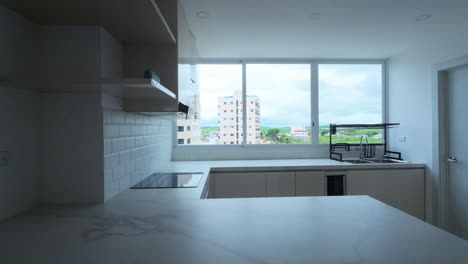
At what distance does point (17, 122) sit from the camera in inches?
42.8

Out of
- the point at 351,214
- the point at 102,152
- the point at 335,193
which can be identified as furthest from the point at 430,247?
the point at 335,193

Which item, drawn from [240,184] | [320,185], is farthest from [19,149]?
[320,185]

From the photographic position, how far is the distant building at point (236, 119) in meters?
3.36

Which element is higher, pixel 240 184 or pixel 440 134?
pixel 440 134

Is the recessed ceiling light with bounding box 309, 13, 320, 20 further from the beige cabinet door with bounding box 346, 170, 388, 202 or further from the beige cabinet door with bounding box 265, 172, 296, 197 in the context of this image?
the beige cabinet door with bounding box 346, 170, 388, 202

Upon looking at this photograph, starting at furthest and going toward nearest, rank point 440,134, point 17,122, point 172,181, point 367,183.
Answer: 1. point 367,183
2. point 440,134
3. point 172,181
4. point 17,122

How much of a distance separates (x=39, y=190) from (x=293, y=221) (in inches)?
51.0

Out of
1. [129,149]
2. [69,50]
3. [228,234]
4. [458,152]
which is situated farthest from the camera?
[458,152]

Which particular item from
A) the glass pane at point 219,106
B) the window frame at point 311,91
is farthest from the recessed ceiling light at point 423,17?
the glass pane at point 219,106

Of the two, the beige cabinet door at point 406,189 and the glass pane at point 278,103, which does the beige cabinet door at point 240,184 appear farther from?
the beige cabinet door at point 406,189

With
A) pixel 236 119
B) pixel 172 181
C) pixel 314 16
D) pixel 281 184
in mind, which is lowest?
pixel 281 184

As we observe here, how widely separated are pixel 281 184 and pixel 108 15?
2.25 meters

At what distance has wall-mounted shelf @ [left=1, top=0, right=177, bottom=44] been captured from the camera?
987 mm

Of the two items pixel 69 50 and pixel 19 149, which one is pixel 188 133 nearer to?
pixel 69 50
